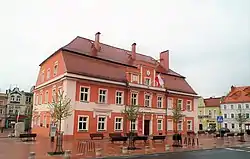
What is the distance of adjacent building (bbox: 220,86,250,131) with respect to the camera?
2662 inches

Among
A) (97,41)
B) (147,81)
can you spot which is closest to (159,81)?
(147,81)

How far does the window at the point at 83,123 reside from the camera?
2810 cm

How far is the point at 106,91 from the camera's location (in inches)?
1226

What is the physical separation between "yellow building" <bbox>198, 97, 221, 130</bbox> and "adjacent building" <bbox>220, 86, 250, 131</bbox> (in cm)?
375

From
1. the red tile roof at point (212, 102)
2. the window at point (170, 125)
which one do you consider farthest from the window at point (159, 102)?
the red tile roof at point (212, 102)

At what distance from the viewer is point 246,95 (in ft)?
225

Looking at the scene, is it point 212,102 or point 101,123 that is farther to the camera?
point 212,102

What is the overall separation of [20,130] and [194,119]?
2763cm

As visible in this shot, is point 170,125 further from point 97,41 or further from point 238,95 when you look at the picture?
point 238,95

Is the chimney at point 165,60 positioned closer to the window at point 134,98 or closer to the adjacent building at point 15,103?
the window at point 134,98

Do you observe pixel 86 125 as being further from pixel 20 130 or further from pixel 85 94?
pixel 20 130

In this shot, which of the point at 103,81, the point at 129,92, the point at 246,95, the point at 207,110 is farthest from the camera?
the point at 207,110

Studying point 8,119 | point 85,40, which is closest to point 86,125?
point 85,40

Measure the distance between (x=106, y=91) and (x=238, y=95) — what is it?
175ft
